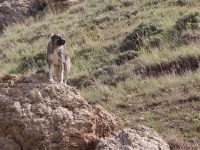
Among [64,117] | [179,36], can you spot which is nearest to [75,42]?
[179,36]

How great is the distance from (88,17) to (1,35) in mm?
3912

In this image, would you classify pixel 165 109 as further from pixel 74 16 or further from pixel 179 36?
pixel 74 16

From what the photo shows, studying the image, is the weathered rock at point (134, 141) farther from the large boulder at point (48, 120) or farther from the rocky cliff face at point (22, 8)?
the rocky cliff face at point (22, 8)

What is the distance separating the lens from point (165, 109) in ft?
31.1

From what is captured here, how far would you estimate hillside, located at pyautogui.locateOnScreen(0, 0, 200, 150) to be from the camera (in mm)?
9406

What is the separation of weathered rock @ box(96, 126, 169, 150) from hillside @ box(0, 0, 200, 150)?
2.87 ft

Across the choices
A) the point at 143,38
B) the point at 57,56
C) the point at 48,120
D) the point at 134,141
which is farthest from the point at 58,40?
the point at 143,38

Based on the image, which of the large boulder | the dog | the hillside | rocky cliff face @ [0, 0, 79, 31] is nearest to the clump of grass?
the hillside

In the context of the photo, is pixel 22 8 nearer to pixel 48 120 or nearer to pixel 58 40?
pixel 58 40

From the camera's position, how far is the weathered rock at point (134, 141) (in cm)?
691

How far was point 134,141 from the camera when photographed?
6.98m

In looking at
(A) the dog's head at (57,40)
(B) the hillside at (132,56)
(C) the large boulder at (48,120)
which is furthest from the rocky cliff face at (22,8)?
(C) the large boulder at (48,120)

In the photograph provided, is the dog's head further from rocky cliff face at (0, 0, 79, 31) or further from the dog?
rocky cliff face at (0, 0, 79, 31)

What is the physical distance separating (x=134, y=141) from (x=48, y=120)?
1227 millimetres
